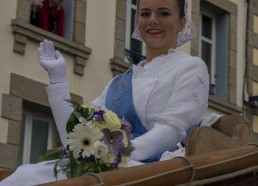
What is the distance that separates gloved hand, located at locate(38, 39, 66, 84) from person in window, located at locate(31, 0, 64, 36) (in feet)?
24.7

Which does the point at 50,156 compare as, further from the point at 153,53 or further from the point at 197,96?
the point at 153,53

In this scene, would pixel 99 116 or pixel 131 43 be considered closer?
pixel 99 116

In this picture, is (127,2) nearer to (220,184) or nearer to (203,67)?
(203,67)

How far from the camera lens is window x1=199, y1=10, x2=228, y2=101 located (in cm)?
1520

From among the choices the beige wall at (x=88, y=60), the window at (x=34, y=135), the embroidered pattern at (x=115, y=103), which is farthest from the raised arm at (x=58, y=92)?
the window at (x=34, y=135)

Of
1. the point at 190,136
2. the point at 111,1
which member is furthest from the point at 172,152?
the point at 111,1

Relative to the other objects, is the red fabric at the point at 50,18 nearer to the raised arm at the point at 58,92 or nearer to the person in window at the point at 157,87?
the person in window at the point at 157,87

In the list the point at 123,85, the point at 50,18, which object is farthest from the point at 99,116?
the point at 50,18

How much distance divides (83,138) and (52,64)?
0.73 m

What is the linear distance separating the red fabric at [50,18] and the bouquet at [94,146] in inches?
326

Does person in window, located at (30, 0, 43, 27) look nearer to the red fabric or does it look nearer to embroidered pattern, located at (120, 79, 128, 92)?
the red fabric

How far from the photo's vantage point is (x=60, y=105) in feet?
14.0

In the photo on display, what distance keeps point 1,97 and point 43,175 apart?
7673mm

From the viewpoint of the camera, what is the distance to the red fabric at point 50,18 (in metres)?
11.9
